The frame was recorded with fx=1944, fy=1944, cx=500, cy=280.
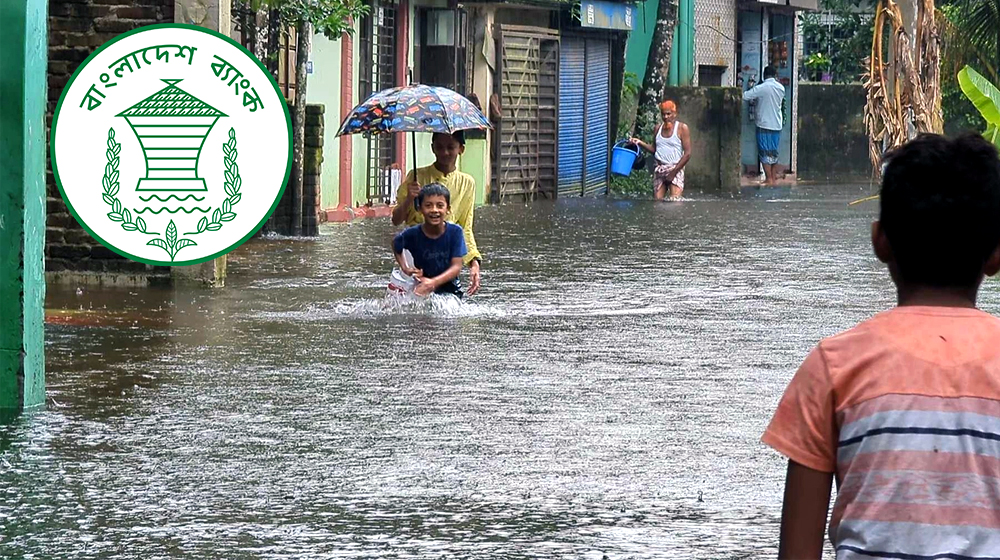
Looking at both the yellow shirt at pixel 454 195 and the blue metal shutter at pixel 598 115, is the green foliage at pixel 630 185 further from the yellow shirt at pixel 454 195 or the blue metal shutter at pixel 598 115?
the yellow shirt at pixel 454 195

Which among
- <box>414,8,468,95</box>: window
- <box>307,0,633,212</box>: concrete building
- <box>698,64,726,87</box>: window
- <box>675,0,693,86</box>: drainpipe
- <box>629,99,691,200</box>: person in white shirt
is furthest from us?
<box>698,64,726,87</box>: window

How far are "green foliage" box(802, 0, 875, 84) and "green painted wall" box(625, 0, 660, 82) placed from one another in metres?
6.00

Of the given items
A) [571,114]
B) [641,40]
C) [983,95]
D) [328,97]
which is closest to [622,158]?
[571,114]

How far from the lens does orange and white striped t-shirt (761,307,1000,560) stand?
9.49 feet

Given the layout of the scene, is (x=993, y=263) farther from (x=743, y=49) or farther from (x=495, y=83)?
(x=743, y=49)

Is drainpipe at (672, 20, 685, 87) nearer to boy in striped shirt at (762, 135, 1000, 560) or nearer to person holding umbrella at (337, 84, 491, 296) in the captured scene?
person holding umbrella at (337, 84, 491, 296)

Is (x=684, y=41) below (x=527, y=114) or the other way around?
the other way around

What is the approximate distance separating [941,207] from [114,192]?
10.0 m

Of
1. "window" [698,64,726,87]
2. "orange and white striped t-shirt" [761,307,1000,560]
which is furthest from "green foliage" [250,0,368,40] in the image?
"window" [698,64,726,87]

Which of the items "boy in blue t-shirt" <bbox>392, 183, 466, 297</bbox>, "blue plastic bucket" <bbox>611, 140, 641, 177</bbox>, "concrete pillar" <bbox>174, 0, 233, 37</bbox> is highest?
"concrete pillar" <bbox>174, 0, 233, 37</bbox>

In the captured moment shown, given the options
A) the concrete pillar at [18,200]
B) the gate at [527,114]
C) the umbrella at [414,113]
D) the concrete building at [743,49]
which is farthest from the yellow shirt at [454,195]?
the concrete building at [743,49]

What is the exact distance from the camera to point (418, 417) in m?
7.96

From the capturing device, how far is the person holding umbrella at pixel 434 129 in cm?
1216

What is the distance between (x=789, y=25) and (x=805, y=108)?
1.80 metres
